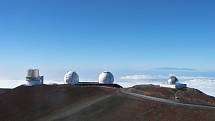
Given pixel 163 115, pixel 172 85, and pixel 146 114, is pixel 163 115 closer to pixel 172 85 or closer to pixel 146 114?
pixel 146 114

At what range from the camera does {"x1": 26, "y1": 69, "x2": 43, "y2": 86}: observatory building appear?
3495 inches

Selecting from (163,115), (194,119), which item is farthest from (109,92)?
(194,119)

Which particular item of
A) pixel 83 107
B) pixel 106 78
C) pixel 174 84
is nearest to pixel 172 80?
pixel 174 84

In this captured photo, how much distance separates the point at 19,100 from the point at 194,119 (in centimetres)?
3627

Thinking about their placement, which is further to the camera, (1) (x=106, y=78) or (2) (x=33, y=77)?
(1) (x=106, y=78)

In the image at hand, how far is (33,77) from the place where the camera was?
3524 inches

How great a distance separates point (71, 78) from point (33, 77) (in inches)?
331

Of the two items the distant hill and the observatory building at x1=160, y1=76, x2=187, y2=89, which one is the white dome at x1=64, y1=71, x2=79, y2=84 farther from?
the observatory building at x1=160, y1=76, x2=187, y2=89

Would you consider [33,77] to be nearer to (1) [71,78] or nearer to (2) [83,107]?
(1) [71,78]

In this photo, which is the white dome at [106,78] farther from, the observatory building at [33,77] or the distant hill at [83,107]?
the distant hill at [83,107]

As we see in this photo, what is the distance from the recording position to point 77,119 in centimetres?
6091

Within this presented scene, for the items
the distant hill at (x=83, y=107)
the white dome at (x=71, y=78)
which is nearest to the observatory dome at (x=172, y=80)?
the white dome at (x=71, y=78)

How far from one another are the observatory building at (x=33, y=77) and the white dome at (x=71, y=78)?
5810 millimetres

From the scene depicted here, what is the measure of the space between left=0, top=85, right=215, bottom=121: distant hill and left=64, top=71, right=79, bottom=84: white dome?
34.0 feet
